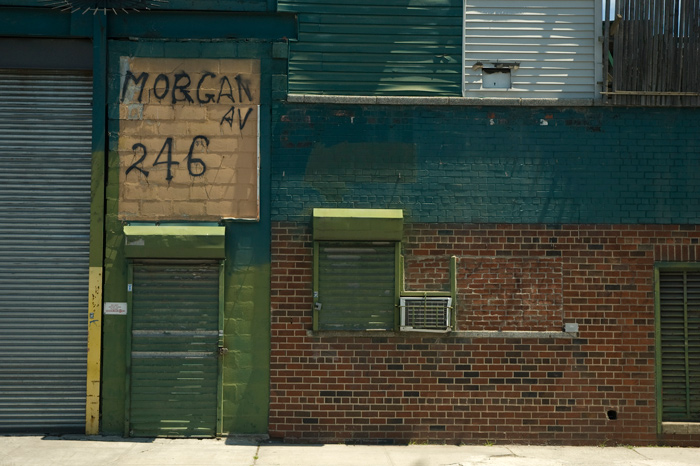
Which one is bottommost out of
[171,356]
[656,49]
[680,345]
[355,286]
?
[171,356]

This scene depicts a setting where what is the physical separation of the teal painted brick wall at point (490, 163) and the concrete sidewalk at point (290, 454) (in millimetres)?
2850

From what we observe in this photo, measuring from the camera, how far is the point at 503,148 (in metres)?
9.83

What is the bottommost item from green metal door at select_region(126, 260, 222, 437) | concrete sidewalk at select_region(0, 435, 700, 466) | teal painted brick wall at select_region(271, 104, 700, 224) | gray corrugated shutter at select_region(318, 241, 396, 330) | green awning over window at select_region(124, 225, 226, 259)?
concrete sidewalk at select_region(0, 435, 700, 466)

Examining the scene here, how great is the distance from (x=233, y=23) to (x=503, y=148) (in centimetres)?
382

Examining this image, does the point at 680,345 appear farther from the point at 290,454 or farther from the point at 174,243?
the point at 174,243

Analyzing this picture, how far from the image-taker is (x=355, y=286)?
9648 millimetres

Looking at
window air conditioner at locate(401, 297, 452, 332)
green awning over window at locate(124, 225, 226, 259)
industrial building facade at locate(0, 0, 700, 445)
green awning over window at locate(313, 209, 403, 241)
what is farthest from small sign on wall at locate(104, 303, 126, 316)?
window air conditioner at locate(401, 297, 452, 332)

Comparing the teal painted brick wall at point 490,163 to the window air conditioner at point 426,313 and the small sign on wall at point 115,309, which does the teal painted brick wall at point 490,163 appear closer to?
the window air conditioner at point 426,313

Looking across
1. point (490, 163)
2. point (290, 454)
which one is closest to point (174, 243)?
point (290, 454)

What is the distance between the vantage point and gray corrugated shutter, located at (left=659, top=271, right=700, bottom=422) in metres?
9.80

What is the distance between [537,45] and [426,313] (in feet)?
12.4

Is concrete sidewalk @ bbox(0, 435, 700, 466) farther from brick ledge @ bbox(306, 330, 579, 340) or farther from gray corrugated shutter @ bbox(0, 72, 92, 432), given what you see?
brick ledge @ bbox(306, 330, 579, 340)

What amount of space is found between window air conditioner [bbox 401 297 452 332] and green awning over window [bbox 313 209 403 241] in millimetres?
829

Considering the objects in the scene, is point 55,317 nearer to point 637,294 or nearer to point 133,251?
point 133,251
